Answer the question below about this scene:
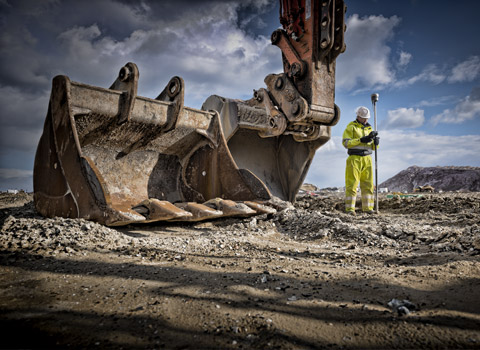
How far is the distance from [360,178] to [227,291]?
576cm

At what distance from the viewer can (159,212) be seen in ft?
9.39

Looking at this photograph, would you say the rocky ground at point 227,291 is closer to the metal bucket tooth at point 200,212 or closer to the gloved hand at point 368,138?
the metal bucket tooth at point 200,212

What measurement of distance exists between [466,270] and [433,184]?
1618 centimetres

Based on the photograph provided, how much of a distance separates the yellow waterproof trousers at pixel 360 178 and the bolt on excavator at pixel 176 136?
1174mm

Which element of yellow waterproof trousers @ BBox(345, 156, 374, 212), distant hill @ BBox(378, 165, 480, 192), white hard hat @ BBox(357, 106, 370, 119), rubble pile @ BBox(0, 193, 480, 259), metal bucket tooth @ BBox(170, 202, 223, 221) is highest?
white hard hat @ BBox(357, 106, 370, 119)

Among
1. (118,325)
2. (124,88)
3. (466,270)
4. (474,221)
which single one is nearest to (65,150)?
(124,88)

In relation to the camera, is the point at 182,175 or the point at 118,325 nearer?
the point at 118,325

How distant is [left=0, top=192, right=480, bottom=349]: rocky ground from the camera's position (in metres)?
1.20

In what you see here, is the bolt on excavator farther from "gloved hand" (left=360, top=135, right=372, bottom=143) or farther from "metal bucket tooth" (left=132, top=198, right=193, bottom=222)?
"gloved hand" (left=360, top=135, right=372, bottom=143)

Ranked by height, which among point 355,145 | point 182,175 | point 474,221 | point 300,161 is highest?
point 355,145

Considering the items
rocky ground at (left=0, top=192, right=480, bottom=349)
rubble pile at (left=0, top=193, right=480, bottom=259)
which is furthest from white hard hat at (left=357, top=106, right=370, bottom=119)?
rocky ground at (left=0, top=192, right=480, bottom=349)

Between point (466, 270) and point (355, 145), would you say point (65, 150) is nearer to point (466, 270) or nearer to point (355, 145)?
point (466, 270)

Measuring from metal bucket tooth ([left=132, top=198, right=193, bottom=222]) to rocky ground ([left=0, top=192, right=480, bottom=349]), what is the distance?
21 centimetres

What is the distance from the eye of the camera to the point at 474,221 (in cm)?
408
